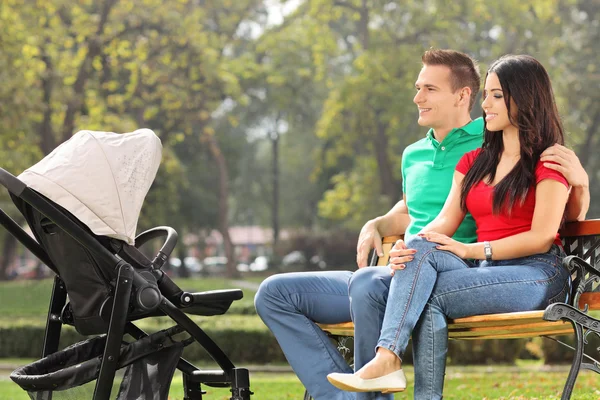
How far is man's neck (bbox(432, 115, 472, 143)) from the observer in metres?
3.74

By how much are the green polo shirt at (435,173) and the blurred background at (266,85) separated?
188 inches

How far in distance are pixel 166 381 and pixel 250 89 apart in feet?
111

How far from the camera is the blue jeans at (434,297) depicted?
295 cm

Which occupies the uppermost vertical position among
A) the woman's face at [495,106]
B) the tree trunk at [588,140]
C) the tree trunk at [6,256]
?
the woman's face at [495,106]

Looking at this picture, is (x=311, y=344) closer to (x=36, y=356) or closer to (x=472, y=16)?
(x=36, y=356)

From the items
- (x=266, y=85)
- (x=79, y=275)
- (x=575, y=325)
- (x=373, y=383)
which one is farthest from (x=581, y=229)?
(x=266, y=85)

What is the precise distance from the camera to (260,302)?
3.48m

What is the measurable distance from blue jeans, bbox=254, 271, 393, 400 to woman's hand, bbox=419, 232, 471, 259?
1.94 feet

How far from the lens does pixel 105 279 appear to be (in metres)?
3.34

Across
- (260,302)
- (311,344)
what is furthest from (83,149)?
(311,344)

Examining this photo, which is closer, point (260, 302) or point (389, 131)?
point (260, 302)

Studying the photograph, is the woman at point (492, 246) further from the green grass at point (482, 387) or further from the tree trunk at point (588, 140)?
the tree trunk at point (588, 140)

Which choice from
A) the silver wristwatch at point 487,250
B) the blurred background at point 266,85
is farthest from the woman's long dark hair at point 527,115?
the blurred background at point 266,85

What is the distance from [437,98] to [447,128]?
14cm
